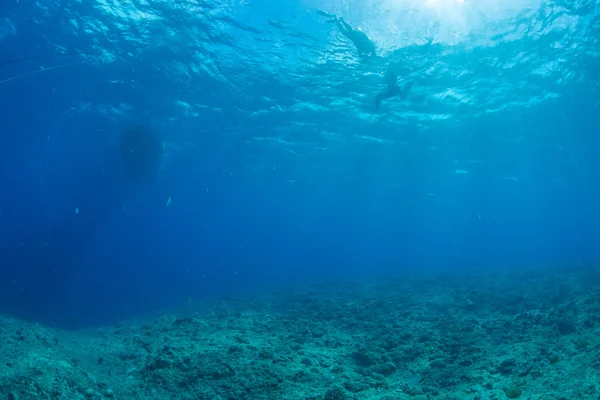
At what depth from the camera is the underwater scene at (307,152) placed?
6801mm

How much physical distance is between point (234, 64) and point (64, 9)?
309 inches

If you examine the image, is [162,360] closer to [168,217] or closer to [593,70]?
[593,70]

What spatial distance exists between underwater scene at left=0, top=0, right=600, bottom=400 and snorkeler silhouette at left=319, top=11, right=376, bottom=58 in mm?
75

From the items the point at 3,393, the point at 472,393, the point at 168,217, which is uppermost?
the point at 168,217

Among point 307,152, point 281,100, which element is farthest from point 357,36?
point 307,152

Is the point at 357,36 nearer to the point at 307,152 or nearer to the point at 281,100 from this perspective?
the point at 281,100

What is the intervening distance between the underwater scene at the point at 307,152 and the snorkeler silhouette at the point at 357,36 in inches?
3.0

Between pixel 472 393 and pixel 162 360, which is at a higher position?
pixel 472 393

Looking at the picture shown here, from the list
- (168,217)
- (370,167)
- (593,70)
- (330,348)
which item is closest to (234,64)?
(330,348)

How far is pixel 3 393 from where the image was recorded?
5.06m

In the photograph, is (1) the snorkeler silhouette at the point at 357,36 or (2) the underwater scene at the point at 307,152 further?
(1) the snorkeler silhouette at the point at 357,36

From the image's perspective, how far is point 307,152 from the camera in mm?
36344

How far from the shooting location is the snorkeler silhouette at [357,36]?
49.8ft

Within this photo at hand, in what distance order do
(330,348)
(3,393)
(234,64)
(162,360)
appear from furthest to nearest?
(234,64), (330,348), (162,360), (3,393)
